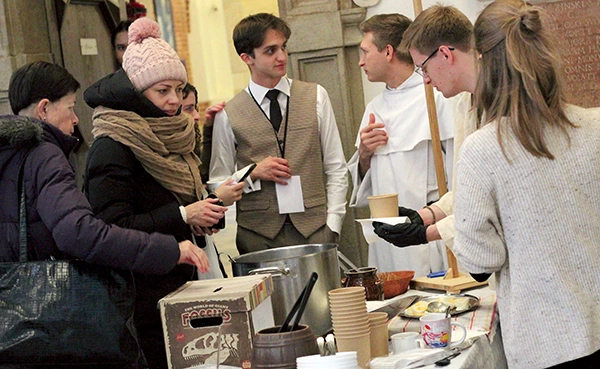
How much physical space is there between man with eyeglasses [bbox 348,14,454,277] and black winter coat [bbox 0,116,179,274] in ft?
5.20

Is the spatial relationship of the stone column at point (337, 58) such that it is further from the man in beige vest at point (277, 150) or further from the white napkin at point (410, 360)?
the white napkin at point (410, 360)

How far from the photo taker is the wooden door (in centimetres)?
561

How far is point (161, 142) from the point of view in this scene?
2893 millimetres

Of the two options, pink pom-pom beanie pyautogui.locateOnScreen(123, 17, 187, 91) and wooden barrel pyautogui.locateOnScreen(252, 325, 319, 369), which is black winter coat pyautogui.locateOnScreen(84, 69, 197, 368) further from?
wooden barrel pyautogui.locateOnScreen(252, 325, 319, 369)

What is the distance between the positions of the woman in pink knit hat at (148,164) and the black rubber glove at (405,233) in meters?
0.56

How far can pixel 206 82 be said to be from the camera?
50.0 feet

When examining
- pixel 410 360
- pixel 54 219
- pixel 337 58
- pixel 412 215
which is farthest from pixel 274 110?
pixel 410 360

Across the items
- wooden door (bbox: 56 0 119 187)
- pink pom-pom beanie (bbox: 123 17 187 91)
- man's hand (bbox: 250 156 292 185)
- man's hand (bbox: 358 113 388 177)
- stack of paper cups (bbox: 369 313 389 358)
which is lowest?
stack of paper cups (bbox: 369 313 389 358)

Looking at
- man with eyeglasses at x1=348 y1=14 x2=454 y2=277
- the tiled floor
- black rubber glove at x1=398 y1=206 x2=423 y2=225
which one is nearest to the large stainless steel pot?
black rubber glove at x1=398 y1=206 x2=423 y2=225

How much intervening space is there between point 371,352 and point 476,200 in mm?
509

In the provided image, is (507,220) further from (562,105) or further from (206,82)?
(206,82)

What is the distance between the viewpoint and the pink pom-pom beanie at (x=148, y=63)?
2.91 meters

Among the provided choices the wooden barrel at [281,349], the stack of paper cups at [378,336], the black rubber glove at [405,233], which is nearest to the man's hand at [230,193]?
the black rubber glove at [405,233]

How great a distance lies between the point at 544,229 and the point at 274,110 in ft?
6.64
